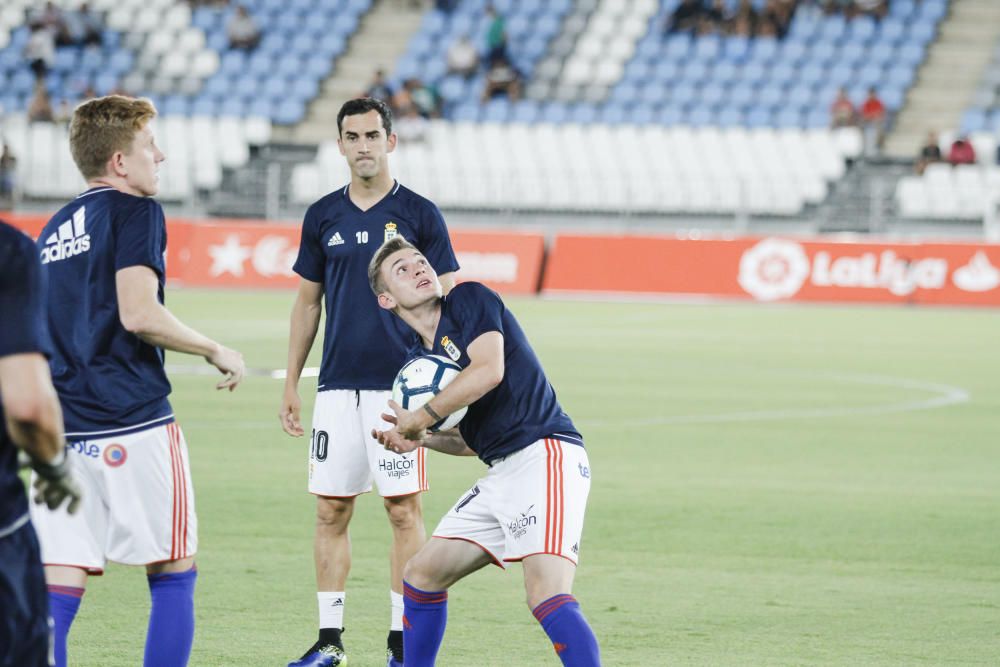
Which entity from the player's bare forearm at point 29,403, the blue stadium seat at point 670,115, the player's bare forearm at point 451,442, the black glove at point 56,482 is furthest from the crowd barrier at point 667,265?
the player's bare forearm at point 29,403

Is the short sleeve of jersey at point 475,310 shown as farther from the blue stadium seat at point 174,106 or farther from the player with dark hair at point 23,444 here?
the blue stadium seat at point 174,106

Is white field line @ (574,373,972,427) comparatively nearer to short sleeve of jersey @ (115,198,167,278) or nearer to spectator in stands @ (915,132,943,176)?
short sleeve of jersey @ (115,198,167,278)

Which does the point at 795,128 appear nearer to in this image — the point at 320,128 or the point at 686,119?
the point at 686,119

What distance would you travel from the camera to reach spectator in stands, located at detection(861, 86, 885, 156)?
33969mm

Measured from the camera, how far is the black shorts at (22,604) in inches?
158

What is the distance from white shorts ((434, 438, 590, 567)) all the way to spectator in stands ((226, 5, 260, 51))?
3664 centimetres

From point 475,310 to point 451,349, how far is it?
183mm

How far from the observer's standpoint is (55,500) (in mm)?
4160

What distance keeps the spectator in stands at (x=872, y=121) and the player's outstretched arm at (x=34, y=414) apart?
103ft

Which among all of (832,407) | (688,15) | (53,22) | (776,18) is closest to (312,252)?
(832,407)

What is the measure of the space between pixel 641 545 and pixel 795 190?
23.9 metres

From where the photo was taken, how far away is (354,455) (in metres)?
7.23

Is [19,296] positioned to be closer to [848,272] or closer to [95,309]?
[95,309]

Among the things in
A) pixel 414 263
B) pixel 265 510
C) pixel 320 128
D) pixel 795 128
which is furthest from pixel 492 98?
pixel 414 263
